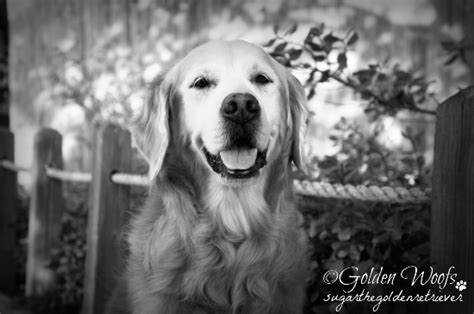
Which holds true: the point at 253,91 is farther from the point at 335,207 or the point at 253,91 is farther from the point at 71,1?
the point at 71,1

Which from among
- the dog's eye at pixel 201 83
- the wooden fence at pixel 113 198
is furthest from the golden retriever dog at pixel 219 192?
the wooden fence at pixel 113 198

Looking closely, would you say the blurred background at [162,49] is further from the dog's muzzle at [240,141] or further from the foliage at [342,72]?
the dog's muzzle at [240,141]

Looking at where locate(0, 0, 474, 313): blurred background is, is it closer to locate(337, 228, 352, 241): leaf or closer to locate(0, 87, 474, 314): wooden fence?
locate(0, 87, 474, 314): wooden fence

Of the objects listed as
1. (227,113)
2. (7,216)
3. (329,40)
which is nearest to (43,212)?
(7,216)

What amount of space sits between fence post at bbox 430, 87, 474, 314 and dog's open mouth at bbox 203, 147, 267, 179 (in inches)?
21.1

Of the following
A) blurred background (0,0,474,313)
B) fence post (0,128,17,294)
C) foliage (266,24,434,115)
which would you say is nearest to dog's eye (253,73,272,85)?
foliage (266,24,434,115)

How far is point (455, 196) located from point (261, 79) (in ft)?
2.17

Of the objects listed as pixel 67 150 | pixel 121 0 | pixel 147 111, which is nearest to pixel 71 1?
pixel 121 0

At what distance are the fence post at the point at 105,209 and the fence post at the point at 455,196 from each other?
4.63 ft

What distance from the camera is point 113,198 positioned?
2.31 metres

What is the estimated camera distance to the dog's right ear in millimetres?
1474

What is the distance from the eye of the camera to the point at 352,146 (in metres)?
2.84

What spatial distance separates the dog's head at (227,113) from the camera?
1332mm

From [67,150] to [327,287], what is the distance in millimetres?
4040
